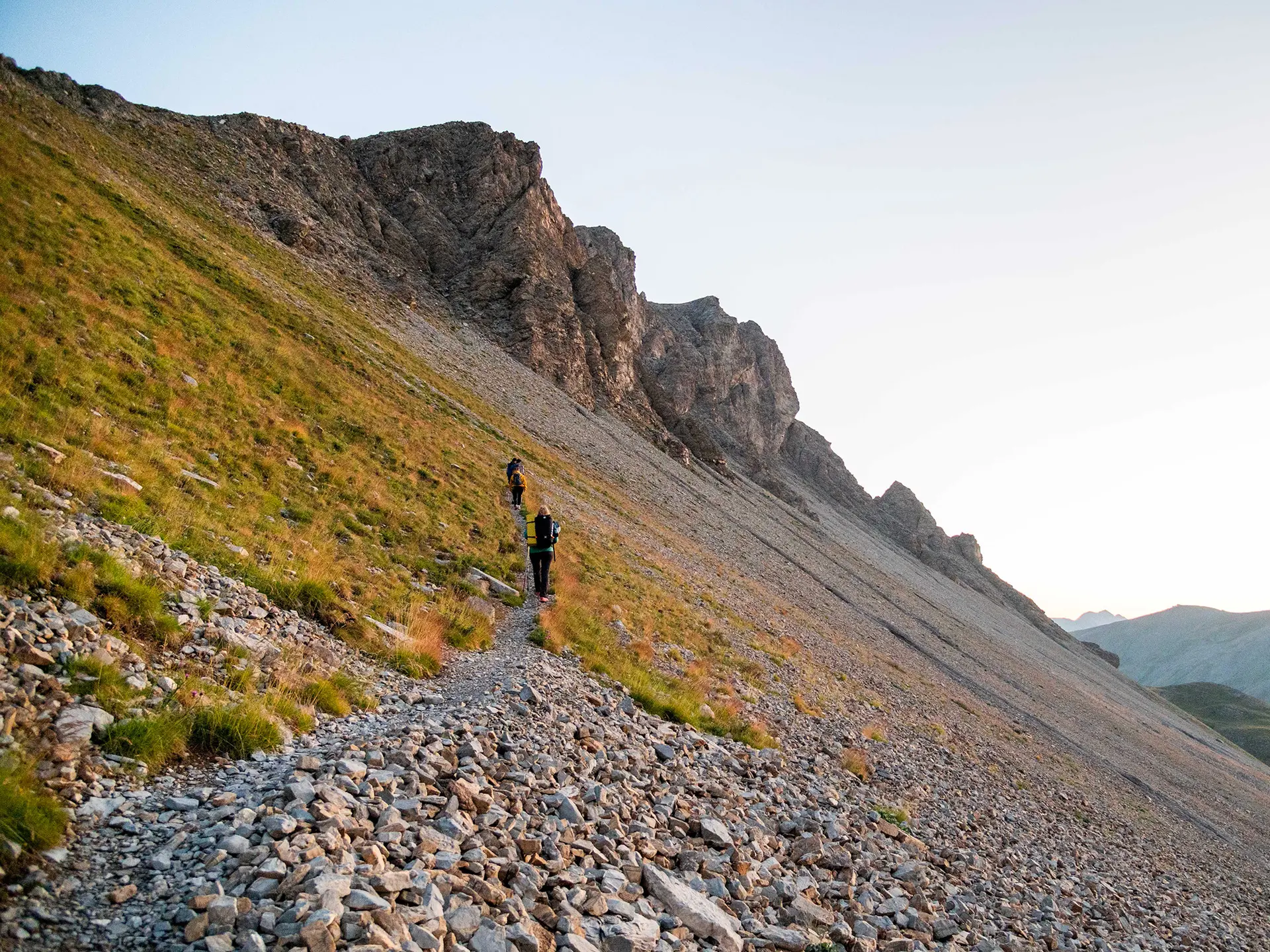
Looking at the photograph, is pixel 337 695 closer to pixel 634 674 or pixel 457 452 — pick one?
pixel 634 674

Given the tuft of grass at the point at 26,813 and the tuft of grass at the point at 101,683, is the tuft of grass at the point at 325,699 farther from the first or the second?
the tuft of grass at the point at 26,813

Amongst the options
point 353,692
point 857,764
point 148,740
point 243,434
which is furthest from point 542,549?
point 148,740

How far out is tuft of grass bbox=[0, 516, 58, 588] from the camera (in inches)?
274

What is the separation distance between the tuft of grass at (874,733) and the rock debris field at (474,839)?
5.05 meters

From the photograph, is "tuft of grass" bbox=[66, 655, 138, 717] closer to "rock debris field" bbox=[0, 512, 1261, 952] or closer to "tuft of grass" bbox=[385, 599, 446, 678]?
"rock debris field" bbox=[0, 512, 1261, 952]

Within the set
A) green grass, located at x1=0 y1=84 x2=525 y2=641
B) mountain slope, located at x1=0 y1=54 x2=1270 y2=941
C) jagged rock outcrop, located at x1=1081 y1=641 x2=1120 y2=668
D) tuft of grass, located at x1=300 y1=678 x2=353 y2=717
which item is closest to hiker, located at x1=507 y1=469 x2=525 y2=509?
green grass, located at x1=0 y1=84 x2=525 y2=641

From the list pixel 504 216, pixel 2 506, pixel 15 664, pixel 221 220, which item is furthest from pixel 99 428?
pixel 504 216

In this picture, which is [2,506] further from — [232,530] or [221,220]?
[221,220]

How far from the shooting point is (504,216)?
79.1 metres

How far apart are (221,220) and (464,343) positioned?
21.2m

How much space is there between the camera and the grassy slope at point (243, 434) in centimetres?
1148

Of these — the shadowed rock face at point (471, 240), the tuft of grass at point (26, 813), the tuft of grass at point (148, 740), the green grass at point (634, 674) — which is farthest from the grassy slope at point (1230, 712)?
the tuft of grass at point (26, 813)

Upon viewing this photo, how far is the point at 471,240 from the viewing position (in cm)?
7762

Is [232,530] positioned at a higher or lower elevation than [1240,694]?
lower
